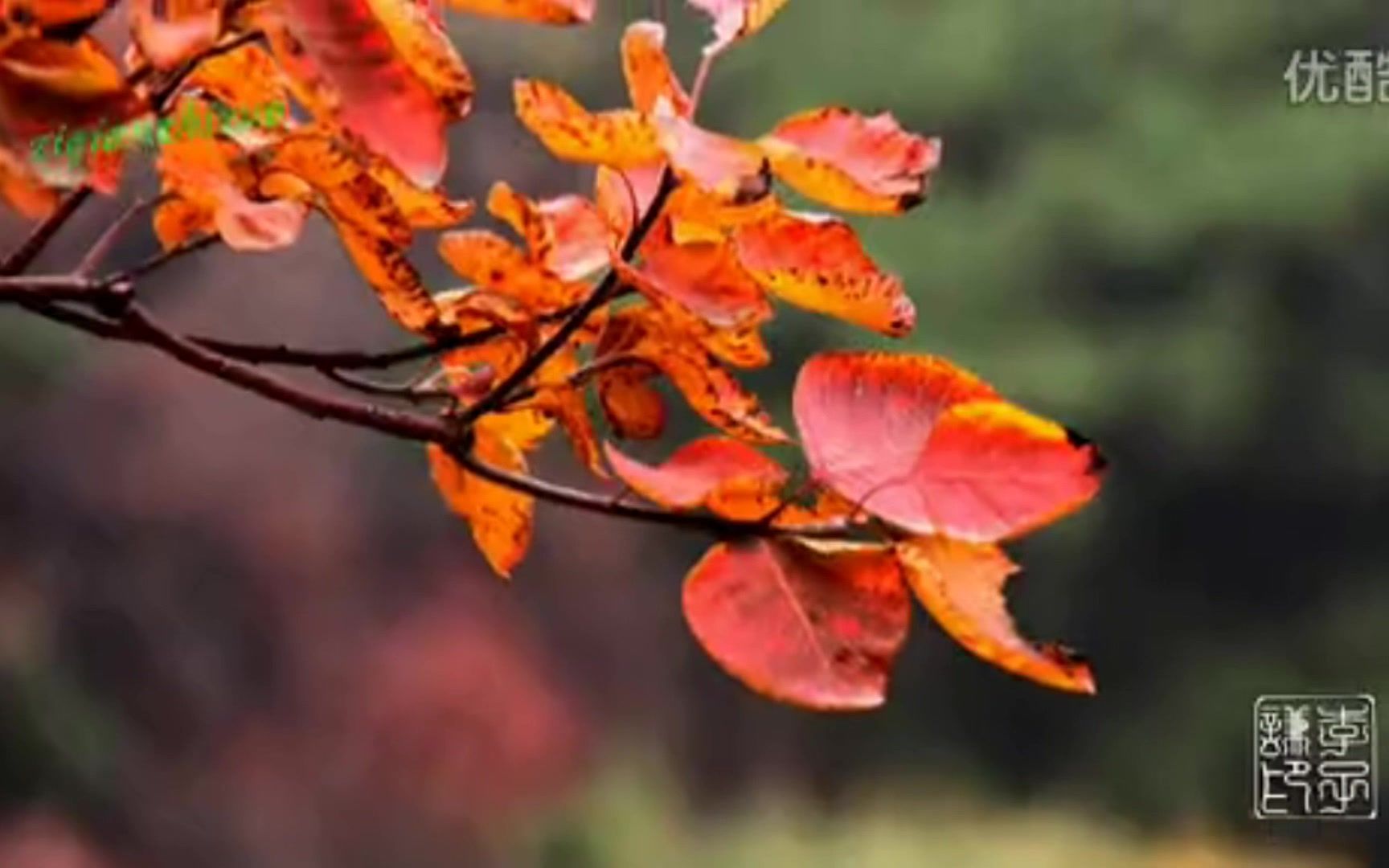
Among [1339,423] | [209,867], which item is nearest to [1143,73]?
[1339,423]

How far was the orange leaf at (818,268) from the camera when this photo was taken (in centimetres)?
36

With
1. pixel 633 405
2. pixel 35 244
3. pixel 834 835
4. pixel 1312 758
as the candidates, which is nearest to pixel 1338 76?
pixel 1312 758

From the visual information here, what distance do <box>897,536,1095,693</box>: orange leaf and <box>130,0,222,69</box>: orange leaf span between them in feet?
0.51

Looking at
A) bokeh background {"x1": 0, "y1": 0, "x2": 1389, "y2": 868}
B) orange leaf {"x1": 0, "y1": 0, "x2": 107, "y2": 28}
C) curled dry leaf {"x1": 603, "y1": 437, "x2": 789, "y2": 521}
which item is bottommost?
bokeh background {"x1": 0, "y1": 0, "x2": 1389, "y2": 868}

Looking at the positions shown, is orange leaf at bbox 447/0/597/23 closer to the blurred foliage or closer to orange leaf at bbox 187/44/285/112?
orange leaf at bbox 187/44/285/112

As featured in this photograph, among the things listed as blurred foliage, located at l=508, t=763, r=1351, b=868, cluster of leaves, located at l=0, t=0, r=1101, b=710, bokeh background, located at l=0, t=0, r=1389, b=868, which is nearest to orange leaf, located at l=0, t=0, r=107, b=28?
cluster of leaves, located at l=0, t=0, r=1101, b=710

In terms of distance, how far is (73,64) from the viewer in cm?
28

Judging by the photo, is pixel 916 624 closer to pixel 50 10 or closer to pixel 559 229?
pixel 559 229

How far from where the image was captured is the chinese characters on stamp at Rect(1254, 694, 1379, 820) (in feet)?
4.84

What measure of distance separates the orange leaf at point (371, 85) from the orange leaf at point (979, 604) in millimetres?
115

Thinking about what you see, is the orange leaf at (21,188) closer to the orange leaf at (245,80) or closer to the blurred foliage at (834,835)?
the orange leaf at (245,80)

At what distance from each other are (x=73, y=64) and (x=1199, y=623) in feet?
4.45

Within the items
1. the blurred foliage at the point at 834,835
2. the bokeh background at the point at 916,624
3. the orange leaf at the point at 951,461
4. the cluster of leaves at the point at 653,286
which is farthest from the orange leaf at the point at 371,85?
the blurred foliage at the point at 834,835

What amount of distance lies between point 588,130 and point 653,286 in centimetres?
3
